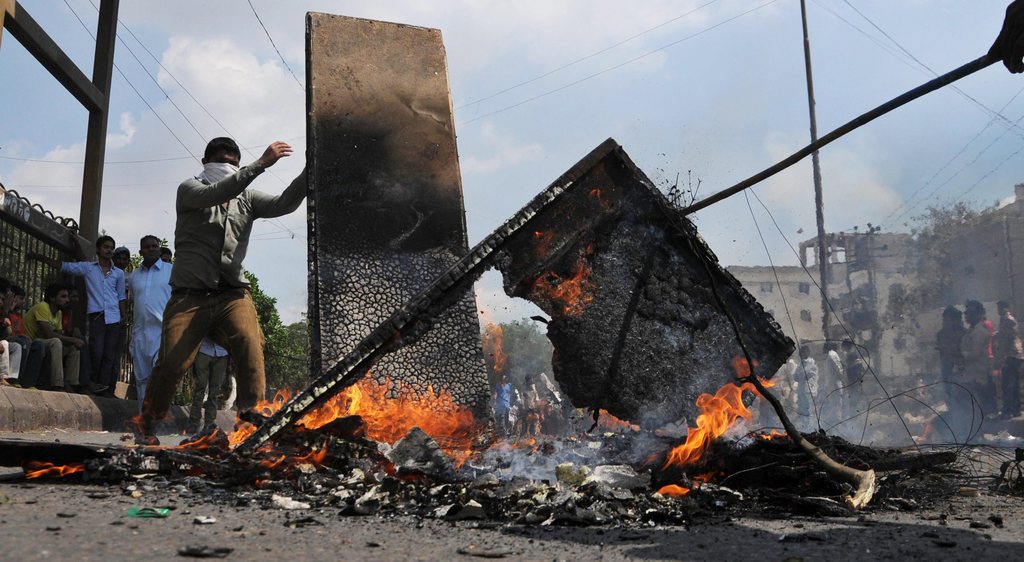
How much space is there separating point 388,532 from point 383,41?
4972 millimetres

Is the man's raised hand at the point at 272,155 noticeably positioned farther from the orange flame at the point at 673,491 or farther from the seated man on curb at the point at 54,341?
the seated man on curb at the point at 54,341

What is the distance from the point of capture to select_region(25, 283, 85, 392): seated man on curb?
819 centimetres

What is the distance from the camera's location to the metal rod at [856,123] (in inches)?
160

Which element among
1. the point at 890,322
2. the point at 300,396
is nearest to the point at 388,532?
the point at 300,396

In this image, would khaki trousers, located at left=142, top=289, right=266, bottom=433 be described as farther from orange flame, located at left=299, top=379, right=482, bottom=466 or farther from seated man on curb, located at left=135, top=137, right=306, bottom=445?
orange flame, located at left=299, top=379, right=482, bottom=466

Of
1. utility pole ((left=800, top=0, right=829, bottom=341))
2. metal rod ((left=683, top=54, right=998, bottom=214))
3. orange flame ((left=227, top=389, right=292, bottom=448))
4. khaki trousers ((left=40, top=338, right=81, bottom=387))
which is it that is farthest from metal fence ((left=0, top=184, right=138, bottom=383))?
utility pole ((left=800, top=0, right=829, bottom=341))

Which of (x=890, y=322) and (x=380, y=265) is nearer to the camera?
(x=380, y=265)

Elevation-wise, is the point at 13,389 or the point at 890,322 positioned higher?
the point at 890,322

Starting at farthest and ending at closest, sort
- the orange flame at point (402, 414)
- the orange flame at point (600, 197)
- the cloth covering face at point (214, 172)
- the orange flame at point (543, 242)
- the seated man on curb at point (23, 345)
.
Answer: the seated man on curb at point (23, 345), the cloth covering face at point (214, 172), the orange flame at point (600, 197), the orange flame at point (543, 242), the orange flame at point (402, 414)

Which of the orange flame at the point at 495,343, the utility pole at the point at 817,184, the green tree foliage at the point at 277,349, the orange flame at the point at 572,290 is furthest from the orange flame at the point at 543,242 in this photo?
the utility pole at the point at 817,184

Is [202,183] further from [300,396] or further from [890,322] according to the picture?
[890,322]

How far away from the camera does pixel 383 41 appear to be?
6953 mm

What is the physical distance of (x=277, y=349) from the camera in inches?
960

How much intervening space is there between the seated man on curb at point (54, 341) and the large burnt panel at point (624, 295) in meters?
5.70
